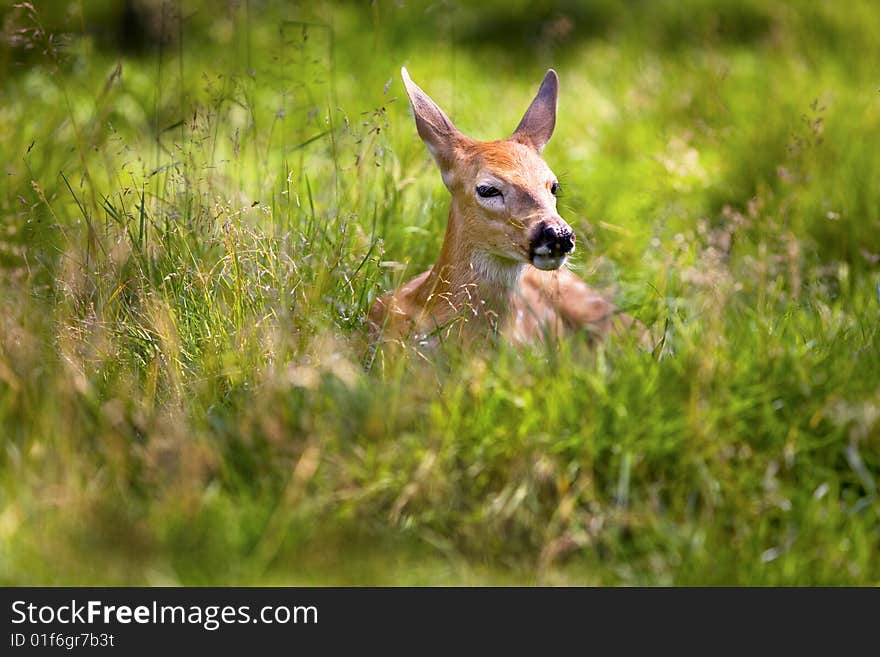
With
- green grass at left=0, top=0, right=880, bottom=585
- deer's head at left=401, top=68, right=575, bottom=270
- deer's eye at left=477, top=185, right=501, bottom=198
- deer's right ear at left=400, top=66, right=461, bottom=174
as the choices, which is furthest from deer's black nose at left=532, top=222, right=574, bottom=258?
deer's right ear at left=400, top=66, right=461, bottom=174

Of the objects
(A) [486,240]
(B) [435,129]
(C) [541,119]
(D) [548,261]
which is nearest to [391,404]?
(D) [548,261]

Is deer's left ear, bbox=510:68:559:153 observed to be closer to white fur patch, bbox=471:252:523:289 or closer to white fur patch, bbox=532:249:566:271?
white fur patch, bbox=471:252:523:289

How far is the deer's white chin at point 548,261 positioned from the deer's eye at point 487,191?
35 cm

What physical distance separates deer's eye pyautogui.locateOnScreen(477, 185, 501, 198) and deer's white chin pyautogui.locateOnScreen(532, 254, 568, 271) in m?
0.35

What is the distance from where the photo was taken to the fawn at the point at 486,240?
4.57m

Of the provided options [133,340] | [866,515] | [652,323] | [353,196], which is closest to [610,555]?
[866,515]

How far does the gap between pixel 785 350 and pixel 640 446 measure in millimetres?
637

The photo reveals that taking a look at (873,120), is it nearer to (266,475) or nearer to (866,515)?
(866,515)

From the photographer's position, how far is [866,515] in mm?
3486

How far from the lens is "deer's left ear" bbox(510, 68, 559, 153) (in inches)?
206

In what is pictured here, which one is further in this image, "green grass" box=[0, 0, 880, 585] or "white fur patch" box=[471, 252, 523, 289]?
"white fur patch" box=[471, 252, 523, 289]

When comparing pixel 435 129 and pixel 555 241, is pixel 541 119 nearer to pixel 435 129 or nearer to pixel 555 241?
pixel 435 129

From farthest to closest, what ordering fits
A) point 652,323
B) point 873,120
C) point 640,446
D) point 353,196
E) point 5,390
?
point 873,120
point 353,196
point 652,323
point 5,390
point 640,446
